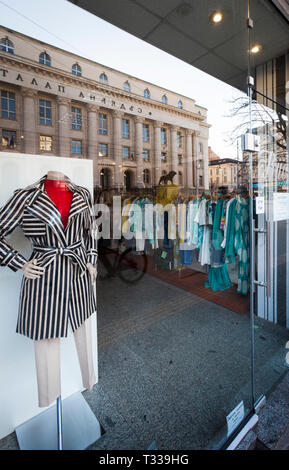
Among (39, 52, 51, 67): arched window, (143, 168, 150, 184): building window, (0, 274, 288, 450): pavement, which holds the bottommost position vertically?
(0, 274, 288, 450): pavement

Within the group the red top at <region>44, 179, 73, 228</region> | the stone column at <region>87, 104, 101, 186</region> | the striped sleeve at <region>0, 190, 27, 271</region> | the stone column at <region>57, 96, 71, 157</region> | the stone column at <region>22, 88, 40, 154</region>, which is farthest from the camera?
the stone column at <region>87, 104, 101, 186</region>

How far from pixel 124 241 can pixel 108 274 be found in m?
0.50

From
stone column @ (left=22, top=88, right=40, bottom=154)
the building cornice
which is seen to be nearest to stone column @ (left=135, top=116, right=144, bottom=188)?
the building cornice

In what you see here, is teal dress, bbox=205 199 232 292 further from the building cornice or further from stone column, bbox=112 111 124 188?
stone column, bbox=112 111 124 188

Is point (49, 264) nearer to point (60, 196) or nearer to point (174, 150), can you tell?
point (60, 196)

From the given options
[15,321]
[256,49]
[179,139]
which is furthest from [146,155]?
[15,321]

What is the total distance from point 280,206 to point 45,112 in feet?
6.75

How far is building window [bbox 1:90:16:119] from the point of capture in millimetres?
1168

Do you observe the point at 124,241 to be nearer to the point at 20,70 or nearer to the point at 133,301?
the point at 133,301

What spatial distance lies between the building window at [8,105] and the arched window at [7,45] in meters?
0.21

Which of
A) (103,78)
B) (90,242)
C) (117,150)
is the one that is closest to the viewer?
(90,242)

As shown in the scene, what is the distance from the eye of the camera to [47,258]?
1.07 meters

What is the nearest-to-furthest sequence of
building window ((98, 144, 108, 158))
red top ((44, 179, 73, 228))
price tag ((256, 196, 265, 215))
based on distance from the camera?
red top ((44, 179, 73, 228)), building window ((98, 144, 108, 158)), price tag ((256, 196, 265, 215))

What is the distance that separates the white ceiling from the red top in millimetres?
1250
